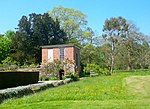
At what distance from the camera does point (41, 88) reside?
18.0m

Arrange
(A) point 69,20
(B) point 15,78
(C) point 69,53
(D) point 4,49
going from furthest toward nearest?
(A) point 69,20
(D) point 4,49
(C) point 69,53
(B) point 15,78

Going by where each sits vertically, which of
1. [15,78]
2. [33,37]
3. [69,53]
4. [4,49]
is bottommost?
[15,78]

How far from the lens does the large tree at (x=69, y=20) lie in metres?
60.7

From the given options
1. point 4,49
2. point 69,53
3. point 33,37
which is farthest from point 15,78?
point 4,49

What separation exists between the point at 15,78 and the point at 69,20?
39253 mm

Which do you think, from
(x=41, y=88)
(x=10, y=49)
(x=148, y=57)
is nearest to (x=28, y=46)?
(x=10, y=49)

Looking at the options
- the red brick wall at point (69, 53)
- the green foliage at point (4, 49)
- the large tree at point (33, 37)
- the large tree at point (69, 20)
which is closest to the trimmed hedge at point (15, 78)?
the red brick wall at point (69, 53)

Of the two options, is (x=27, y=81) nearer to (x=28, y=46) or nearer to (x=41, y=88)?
(x=41, y=88)

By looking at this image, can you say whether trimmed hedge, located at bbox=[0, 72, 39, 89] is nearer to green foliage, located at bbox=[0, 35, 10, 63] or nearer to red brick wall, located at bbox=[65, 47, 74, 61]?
red brick wall, located at bbox=[65, 47, 74, 61]

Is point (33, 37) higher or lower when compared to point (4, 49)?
higher

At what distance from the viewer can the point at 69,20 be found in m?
60.8

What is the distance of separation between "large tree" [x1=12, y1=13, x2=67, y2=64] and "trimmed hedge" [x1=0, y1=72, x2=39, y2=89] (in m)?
19.4

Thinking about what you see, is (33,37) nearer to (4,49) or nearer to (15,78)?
(4,49)

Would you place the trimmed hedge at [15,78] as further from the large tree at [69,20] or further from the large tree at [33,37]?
the large tree at [69,20]
